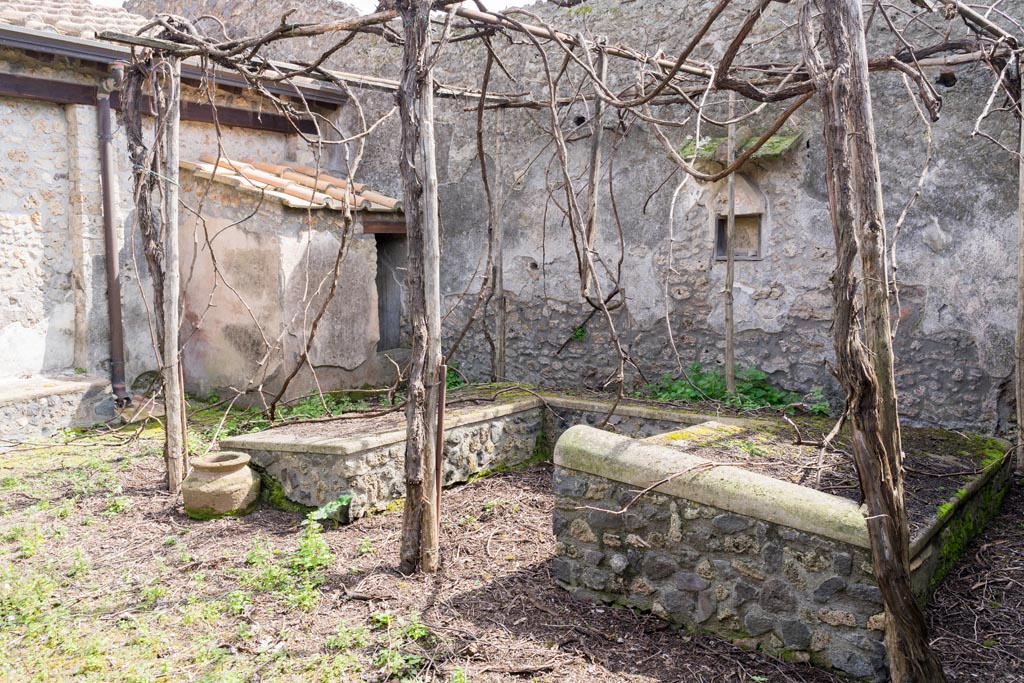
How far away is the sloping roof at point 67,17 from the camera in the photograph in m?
6.99

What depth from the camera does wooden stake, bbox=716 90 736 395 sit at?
6414 millimetres

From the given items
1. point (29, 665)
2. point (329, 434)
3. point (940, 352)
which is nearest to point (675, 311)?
point (940, 352)

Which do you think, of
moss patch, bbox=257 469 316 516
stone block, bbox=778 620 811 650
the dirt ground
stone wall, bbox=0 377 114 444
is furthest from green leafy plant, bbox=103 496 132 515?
stone block, bbox=778 620 811 650

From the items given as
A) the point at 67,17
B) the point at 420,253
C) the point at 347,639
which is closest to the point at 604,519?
the point at 347,639

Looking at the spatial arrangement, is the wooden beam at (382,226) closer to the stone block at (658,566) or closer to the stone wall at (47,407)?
the stone wall at (47,407)

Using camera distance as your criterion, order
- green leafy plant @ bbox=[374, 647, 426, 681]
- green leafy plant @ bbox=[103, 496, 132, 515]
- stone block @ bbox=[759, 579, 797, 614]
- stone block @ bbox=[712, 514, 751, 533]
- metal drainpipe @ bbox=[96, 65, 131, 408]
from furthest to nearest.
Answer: metal drainpipe @ bbox=[96, 65, 131, 408] → green leafy plant @ bbox=[103, 496, 132, 515] → stone block @ bbox=[712, 514, 751, 533] → stone block @ bbox=[759, 579, 797, 614] → green leafy plant @ bbox=[374, 647, 426, 681]

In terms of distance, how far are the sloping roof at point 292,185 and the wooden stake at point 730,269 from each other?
344 cm

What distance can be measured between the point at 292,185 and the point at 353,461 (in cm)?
411

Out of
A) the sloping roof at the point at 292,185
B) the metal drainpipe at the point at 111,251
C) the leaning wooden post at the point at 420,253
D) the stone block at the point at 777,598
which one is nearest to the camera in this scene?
the stone block at the point at 777,598

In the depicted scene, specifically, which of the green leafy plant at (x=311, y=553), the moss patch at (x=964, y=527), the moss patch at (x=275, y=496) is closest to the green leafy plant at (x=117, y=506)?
the moss patch at (x=275, y=496)

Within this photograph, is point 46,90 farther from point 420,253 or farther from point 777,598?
point 777,598

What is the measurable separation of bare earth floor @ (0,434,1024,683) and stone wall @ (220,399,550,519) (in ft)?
0.69

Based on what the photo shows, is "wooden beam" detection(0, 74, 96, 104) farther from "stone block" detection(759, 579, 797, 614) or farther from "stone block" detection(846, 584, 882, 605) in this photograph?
"stone block" detection(846, 584, 882, 605)

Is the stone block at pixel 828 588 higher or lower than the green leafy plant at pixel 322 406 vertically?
lower
